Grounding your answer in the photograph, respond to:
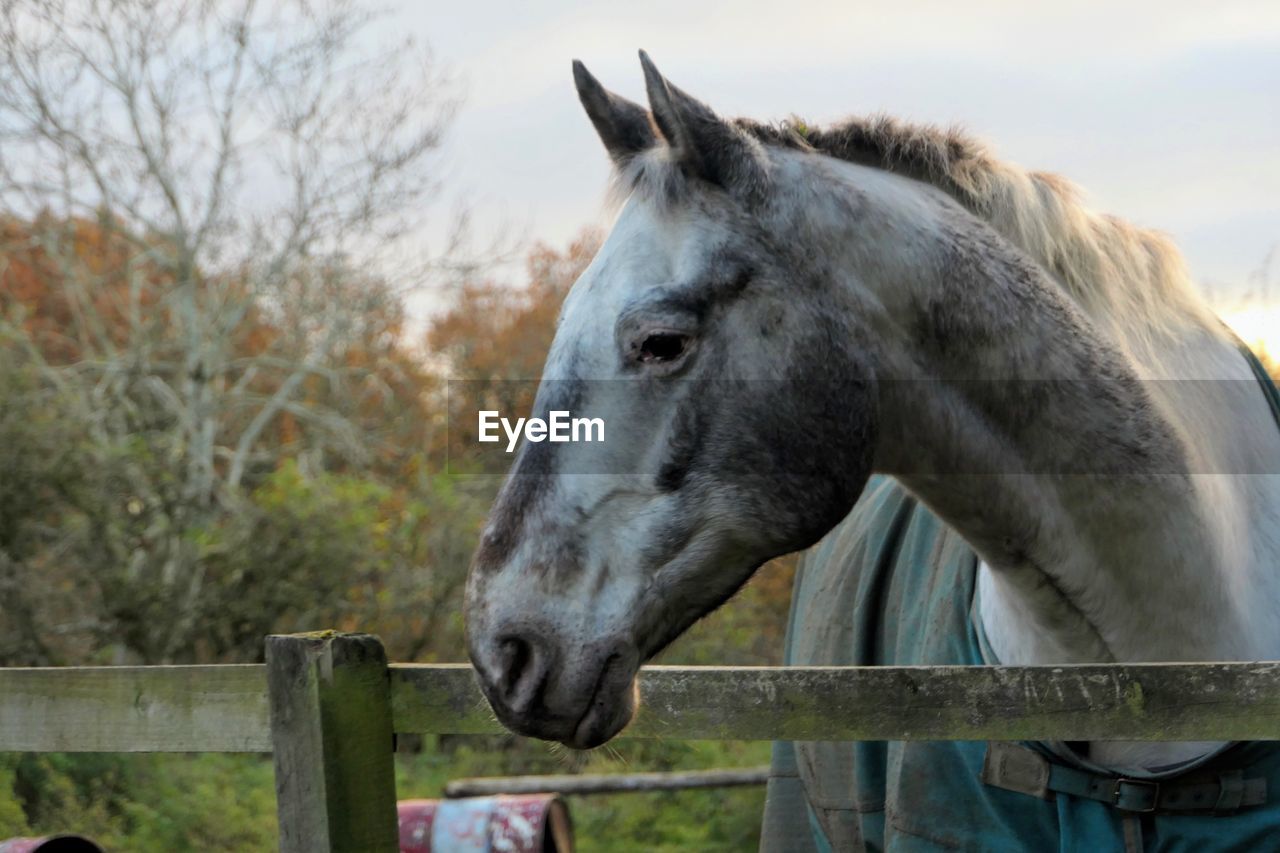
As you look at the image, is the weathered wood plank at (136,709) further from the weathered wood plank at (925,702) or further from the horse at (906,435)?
the horse at (906,435)

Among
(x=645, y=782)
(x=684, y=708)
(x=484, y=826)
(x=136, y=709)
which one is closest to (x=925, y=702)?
(x=684, y=708)

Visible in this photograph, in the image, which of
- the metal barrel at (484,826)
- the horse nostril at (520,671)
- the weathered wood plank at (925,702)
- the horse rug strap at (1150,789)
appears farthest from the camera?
the metal barrel at (484,826)

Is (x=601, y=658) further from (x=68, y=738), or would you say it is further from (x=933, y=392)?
(x=68, y=738)

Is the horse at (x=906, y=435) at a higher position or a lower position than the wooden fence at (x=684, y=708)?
higher

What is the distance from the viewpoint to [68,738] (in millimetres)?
2566

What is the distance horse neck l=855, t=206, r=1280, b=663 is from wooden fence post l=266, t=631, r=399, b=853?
93 cm

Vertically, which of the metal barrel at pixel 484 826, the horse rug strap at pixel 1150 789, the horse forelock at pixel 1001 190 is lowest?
the metal barrel at pixel 484 826

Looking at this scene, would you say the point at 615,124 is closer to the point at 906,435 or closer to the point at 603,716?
the point at 906,435

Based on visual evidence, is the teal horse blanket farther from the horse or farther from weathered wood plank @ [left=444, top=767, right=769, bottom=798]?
weathered wood plank @ [left=444, top=767, right=769, bottom=798]

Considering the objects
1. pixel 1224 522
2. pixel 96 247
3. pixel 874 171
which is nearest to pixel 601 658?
pixel 874 171

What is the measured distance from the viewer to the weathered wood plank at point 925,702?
6.73 ft

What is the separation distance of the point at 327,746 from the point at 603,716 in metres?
0.49

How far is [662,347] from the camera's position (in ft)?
6.73
